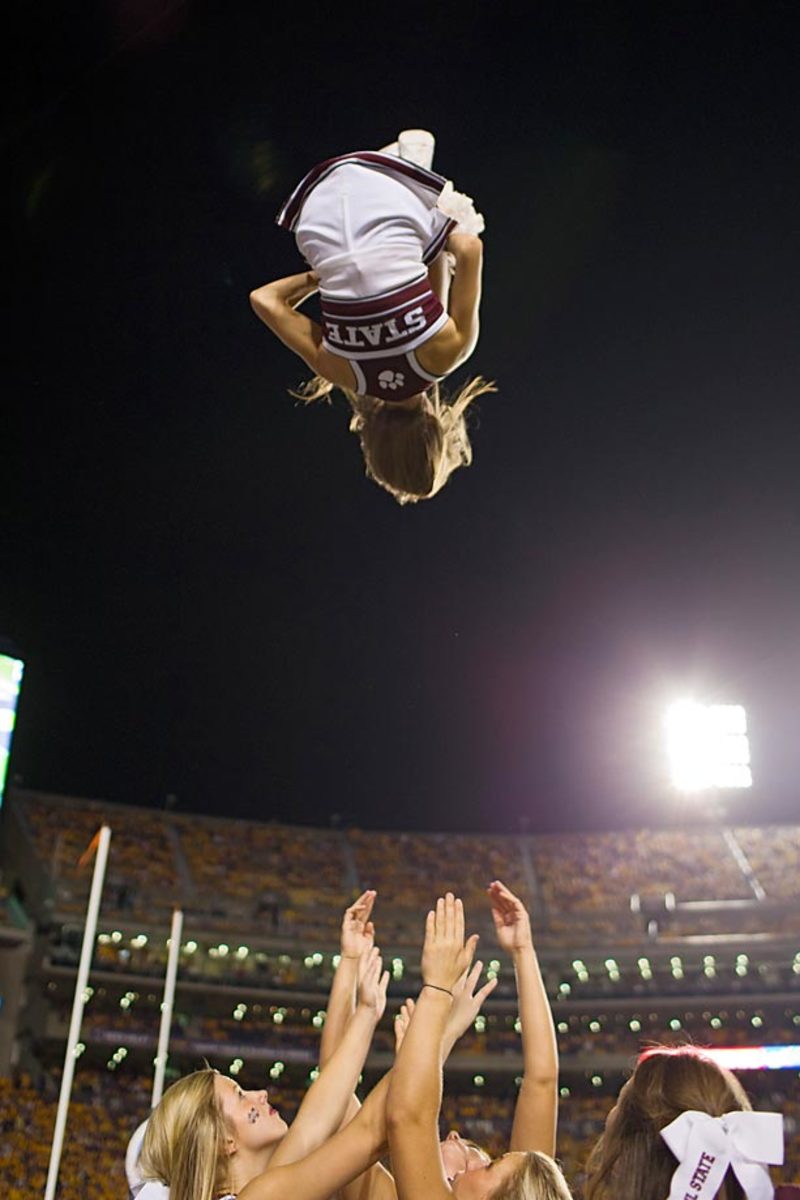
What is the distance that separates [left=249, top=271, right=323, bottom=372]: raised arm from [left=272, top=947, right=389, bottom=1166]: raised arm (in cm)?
221

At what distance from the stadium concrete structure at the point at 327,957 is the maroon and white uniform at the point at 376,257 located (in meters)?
24.1

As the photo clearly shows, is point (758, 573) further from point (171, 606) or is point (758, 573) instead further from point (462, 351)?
point (462, 351)

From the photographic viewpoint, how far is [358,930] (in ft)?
11.9

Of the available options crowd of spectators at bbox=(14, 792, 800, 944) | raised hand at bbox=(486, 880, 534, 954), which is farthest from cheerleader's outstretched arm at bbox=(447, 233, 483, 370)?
crowd of spectators at bbox=(14, 792, 800, 944)

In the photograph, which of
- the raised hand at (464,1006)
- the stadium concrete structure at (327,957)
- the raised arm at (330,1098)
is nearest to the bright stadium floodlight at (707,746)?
the stadium concrete structure at (327,957)

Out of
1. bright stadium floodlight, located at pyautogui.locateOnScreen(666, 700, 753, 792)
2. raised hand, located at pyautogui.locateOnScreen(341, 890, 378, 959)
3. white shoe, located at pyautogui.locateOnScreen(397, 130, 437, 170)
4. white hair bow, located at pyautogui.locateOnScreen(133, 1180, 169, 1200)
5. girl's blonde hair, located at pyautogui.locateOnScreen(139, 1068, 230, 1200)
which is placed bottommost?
white hair bow, located at pyautogui.locateOnScreen(133, 1180, 169, 1200)

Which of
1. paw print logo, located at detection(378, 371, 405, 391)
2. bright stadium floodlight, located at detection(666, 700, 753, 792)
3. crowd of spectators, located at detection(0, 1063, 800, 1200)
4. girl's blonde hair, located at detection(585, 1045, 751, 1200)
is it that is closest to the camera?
girl's blonde hair, located at detection(585, 1045, 751, 1200)

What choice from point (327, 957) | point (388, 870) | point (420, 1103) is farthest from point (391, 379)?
point (388, 870)

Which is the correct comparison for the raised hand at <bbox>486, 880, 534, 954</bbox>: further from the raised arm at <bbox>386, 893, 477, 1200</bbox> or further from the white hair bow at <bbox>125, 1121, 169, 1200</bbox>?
the white hair bow at <bbox>125, 1121, 169, 1200</bbox>

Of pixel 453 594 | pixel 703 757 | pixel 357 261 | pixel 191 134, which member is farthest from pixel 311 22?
pixel 703 757

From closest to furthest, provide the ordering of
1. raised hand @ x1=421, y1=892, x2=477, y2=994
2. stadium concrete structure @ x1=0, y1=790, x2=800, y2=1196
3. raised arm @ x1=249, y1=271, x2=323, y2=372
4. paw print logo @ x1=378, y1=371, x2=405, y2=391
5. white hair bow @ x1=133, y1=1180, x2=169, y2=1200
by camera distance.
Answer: raised hand @ x1=421, y1=892, x2=477, y2=994 → white hair bow @ x1=133, y1=1180, x2=169, y2=1200 → paw print logo @ x1=378, y1=371, x2=405, y2=391 → raised arm @ x1=249, y1=271, x2=323, y2=372 → stadium concrete structure @ x1=0, y1=790, x2=800, y2=1196

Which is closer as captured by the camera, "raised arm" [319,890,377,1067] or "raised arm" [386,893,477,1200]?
"raised arm" [386,893,477,1200]

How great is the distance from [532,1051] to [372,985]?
1.65ft

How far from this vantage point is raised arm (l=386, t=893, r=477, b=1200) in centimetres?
245
